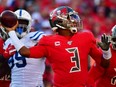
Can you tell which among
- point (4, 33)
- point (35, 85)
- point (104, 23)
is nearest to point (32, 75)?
point (35, 85)


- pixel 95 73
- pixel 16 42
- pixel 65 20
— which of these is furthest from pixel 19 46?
pixel 95 73

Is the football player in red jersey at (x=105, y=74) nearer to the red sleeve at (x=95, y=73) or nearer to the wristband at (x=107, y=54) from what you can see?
the red sleeve at (x=95, y=73)

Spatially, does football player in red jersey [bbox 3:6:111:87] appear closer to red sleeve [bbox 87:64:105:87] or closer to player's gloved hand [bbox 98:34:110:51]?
player's gloved hand [bbox 98:34:110:51]

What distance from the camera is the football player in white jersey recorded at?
6.87 m

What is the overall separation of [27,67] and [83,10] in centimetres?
831

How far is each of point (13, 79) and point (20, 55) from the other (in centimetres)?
33

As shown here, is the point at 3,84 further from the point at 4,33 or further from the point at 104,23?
the point at 104,23

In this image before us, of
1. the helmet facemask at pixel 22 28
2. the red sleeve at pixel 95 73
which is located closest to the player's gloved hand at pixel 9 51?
the helmet facemask at pixel 22 28

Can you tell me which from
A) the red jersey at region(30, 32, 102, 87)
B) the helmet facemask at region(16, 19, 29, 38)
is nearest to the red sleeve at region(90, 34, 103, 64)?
the red jersey at region(30, 32, 102, 87)

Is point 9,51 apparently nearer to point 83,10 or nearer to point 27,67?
point 27,67

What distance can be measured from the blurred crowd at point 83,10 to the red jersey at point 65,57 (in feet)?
24.0

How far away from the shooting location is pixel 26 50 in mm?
6262

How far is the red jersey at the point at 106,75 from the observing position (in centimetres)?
682

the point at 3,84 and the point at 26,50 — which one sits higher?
the point at 26,50
